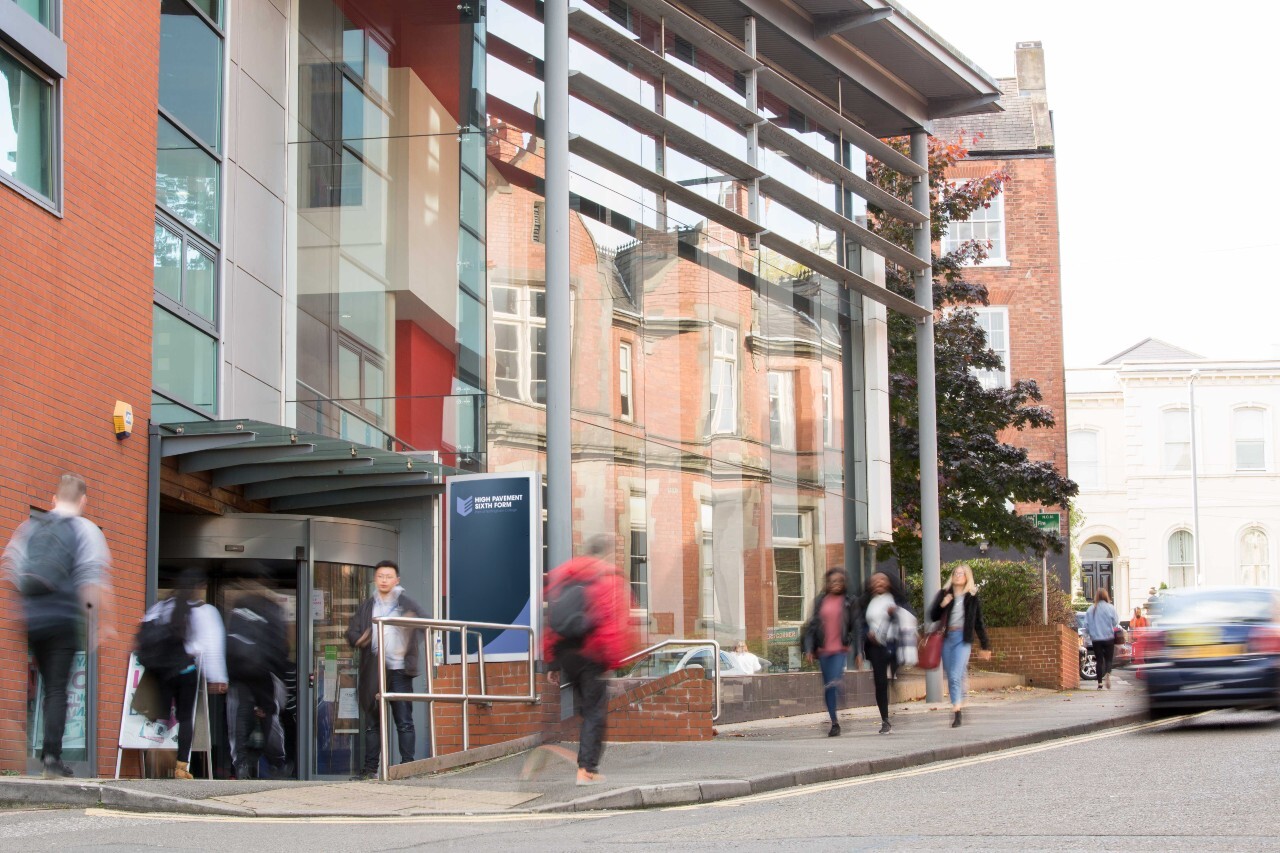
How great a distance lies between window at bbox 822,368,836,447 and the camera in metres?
22.3

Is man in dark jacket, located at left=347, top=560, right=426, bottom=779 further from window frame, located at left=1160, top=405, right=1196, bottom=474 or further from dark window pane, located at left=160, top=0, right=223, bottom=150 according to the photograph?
window frame, located at left=1160, top=405, right=1196, bottom=474

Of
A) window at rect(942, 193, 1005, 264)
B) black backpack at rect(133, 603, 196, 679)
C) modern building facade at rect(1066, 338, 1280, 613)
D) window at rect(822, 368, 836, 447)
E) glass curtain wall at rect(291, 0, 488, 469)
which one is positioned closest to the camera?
black backpack at rect(133, 603, 196, 679)

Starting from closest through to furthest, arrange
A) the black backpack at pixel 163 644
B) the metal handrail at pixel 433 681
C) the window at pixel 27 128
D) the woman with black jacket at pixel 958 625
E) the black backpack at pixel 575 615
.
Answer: the black backpack at pixel 575 615
the black backpack at pixel 163 644
the metal handrail at pixel 433 681
the window at pixel 27 128
the woman with black jacket at pixel 958 625

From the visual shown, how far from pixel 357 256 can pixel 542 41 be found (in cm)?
306

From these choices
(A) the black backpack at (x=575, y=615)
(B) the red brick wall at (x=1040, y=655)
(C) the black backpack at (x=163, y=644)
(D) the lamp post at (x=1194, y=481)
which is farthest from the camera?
(D) the lamp post at (x=1194, y=481)

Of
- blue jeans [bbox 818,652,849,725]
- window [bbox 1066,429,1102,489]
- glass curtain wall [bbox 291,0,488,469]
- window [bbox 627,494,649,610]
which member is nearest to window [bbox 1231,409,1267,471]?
window [bbox 1066,429,1102,489]

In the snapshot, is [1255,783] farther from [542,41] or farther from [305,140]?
[305,140]

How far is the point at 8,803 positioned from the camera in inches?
375

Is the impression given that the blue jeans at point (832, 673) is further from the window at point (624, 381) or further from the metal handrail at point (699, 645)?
the window at point (624, 381)

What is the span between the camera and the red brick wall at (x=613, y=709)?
13.8m

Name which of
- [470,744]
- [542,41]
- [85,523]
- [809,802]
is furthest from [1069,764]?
[542,41]

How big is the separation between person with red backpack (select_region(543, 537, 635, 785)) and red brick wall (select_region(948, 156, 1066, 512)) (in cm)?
3199

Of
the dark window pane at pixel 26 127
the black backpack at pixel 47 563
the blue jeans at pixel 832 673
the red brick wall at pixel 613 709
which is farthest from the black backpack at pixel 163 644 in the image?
the blue jeans at pixel 832 673

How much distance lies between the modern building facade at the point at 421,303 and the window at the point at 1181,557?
36884 millimetres
